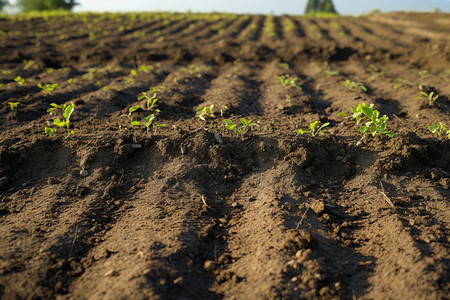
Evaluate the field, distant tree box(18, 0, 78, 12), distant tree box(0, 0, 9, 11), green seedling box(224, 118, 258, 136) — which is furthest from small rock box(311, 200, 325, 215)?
distant tree box(0, 0, 9, 11)

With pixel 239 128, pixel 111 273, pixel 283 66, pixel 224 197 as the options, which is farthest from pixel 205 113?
pixel 283 66

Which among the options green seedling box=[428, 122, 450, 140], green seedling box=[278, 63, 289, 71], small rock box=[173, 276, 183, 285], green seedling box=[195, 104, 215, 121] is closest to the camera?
small rock box=[173, 276, 183, 285]

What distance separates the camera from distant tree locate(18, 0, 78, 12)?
108ft

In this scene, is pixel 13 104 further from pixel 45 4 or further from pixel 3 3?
pixel 3 3

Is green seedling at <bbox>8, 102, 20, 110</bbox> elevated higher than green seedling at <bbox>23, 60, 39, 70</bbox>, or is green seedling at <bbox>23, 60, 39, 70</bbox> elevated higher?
green seedling at <bbox>23, 60, 39, 70</bbox>

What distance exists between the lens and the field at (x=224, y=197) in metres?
1.79

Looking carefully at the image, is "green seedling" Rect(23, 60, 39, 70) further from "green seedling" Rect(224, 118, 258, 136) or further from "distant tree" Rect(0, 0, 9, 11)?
"distant tree" Rect(0, 0, 9, 11)

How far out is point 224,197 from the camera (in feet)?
8.61

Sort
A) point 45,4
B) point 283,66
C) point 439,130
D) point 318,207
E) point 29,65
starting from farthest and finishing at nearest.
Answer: point 45,4
point 29,65
point 283,66
point 439,130
point 318,207

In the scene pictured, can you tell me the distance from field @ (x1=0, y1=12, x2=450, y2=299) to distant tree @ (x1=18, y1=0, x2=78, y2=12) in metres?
35.2

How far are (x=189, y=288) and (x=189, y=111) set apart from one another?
290 centimetres

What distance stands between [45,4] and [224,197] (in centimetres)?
3966

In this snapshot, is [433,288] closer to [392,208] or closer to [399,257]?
[399,257]

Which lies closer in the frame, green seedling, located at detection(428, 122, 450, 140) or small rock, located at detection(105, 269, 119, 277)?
small rock, located at detection(105, 269, 119, 277)
